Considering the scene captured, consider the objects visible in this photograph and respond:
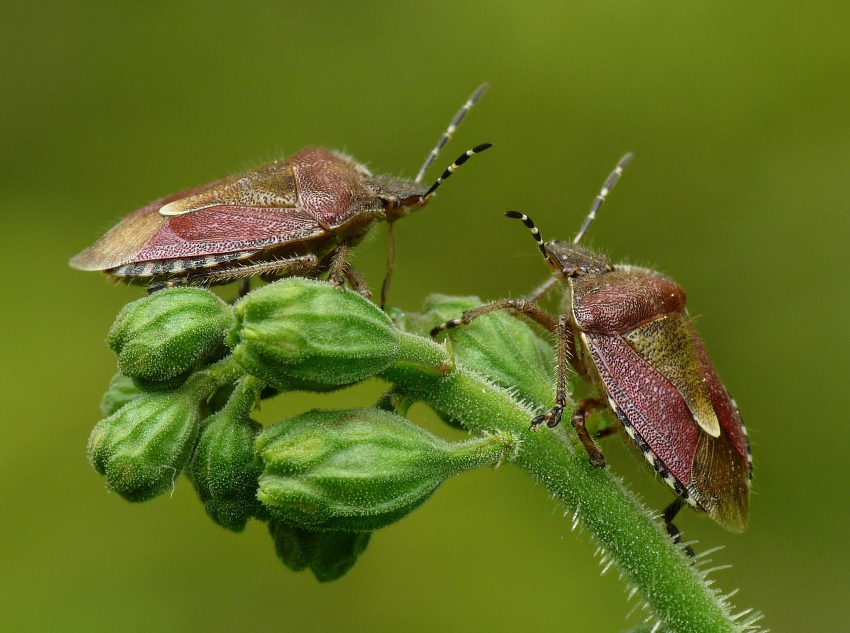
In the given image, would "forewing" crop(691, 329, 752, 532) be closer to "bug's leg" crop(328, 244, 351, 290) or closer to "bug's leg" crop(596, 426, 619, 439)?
"bug's leg" crop(596, 426, 619, 439)

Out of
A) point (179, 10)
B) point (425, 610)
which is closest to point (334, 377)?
point (425, 610)

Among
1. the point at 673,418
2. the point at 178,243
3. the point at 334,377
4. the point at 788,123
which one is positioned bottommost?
the point at 673,418

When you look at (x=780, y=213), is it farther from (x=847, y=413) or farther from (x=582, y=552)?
(x=582, y=552)

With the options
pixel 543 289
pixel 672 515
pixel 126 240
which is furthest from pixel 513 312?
pixel 126 240

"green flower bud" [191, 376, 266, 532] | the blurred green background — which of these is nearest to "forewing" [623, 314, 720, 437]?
"green flower bud" [191, 376, 266, 532]

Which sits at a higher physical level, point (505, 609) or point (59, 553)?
point (59, 553)

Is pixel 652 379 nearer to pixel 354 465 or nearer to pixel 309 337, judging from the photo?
pixel 354 465
